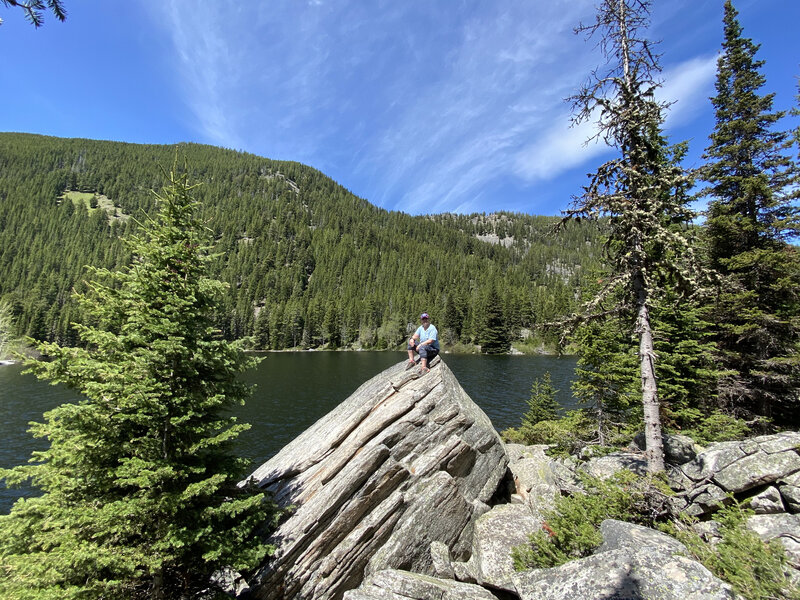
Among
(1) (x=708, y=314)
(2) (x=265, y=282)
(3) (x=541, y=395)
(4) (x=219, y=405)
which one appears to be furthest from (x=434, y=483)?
(2) (x=265, y=282)

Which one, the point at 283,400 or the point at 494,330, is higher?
the point at 494,330

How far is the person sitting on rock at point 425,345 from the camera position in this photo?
13.0 meters

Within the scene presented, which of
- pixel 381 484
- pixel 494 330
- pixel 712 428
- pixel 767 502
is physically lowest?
pixel 381 484

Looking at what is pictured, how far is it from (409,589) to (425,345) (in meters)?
7.26

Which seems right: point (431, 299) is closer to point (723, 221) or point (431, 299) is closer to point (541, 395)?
point (541, 395)

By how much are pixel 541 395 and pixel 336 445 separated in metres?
20.1

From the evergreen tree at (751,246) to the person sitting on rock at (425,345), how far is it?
515 inches

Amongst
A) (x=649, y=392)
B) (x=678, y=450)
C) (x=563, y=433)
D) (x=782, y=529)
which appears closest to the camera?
(x=782, y=529)

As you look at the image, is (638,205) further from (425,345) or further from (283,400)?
(283,400)

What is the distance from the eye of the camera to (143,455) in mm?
7195

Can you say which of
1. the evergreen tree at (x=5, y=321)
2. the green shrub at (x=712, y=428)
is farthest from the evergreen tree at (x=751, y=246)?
the evergreen tree at (x=5, y=321)

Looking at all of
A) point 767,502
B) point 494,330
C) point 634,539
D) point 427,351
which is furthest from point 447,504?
point 494,330

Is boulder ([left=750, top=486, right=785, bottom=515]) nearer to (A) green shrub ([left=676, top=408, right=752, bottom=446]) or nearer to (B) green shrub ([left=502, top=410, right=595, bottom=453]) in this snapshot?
(A) green shrub ([left=676, top=408, right=752, bottom=446])

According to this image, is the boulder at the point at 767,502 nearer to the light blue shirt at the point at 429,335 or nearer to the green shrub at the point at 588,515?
the green shrub at the point at 588,515
